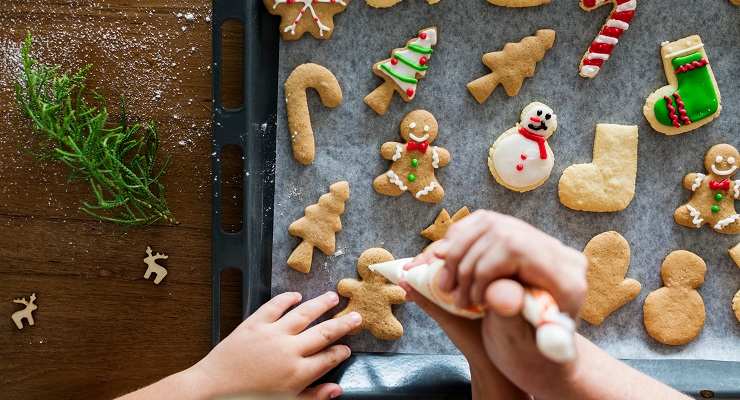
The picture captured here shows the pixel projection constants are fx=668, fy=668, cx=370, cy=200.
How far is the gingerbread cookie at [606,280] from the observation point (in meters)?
1.08

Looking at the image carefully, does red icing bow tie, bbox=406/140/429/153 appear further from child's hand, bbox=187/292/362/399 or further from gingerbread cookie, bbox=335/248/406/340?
child's hand, bbox=187/292/362/399

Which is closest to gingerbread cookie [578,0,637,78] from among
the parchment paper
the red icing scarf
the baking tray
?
the parchment paper

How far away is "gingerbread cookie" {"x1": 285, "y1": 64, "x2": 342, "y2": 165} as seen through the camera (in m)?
1.05

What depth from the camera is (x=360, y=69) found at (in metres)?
1.07

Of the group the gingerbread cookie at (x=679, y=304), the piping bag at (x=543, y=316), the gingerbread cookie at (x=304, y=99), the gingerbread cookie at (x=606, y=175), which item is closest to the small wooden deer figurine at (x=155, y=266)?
the gingerbread cookie at (x=304, y=99)

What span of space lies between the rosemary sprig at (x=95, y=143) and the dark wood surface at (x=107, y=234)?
2 centimetres

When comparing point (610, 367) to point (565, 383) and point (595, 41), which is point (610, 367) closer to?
point (565, 383)

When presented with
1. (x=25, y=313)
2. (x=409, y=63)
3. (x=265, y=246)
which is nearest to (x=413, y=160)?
(x=409, y=63)

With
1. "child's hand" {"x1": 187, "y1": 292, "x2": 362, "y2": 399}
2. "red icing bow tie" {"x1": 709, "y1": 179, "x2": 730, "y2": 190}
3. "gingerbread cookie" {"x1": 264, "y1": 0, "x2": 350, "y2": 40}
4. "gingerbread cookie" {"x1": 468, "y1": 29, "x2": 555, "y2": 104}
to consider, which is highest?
"gingerbread cookie" {"x1": 264, "y1": 0, "x2": 350, "y2": 40}

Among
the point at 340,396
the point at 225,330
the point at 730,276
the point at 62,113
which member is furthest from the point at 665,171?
the point at 62,113

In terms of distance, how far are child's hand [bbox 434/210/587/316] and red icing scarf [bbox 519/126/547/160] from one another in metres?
0.45

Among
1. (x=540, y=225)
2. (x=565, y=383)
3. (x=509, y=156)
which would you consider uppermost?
(x=509, y=156)

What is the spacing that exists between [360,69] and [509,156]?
0.90ft

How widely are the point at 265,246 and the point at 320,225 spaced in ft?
0.33
